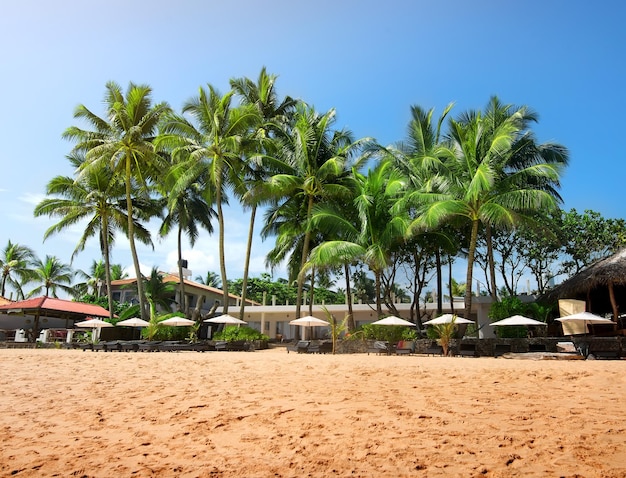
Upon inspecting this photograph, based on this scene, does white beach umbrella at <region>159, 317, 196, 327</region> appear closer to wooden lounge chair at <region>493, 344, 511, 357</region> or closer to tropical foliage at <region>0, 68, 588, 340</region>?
tropical foliage at <region>0, 68, 588, 340</region>

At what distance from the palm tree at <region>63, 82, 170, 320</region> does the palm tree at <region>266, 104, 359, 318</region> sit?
6583 millimetres

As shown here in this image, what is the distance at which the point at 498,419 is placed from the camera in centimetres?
574

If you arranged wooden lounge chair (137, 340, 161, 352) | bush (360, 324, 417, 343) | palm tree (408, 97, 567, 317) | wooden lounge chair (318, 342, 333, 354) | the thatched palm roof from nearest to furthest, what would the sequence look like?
1. palm tree (408, 97, 567, 317)
2. wooden lounge chair (318, 342, 333, 354)
3. the thatched palm roof
4. wooden lounge chair (137, 340, 161, 352)
5. bush (360, 324, 417, 343)

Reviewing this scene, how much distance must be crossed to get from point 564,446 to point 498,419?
1.10m

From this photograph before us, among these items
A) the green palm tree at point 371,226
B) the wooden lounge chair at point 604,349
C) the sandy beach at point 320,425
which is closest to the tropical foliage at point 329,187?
the green palm tree at point 371,226

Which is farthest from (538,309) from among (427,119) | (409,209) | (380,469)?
(380,469)

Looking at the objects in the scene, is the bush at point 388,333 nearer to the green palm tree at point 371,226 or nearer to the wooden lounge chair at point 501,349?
the green palm tree at point 371,226

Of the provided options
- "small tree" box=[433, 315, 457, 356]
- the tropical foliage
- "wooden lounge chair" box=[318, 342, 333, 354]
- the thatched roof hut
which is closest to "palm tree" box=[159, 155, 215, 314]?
the tropical foliage

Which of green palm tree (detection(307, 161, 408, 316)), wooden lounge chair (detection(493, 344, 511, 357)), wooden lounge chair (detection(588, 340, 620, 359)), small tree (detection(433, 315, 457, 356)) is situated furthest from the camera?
green palm tree (detection(307, 161, 408, 316))

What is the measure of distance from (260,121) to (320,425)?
20.1m

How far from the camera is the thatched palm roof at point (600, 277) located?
18.1 metres

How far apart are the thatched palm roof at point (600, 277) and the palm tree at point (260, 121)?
44.7 feet

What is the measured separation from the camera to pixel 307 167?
22109mm

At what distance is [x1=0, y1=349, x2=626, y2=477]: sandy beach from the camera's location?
4332 mm
